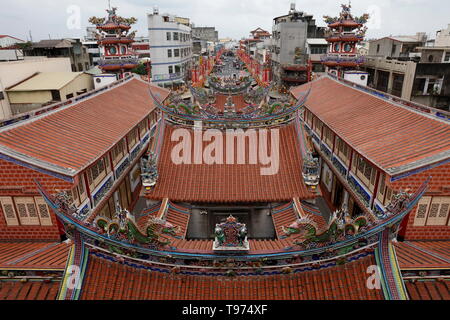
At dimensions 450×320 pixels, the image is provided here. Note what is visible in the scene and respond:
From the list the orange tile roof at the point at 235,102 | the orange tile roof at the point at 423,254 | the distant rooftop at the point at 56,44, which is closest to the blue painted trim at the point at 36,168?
the orange tile roof at the point at 423,254

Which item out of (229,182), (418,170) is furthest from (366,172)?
(229,182)

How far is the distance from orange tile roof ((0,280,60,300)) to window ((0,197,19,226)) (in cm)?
366

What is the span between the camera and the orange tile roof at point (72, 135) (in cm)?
983

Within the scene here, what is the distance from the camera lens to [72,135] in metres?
12.0

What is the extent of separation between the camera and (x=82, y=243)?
21.9ft

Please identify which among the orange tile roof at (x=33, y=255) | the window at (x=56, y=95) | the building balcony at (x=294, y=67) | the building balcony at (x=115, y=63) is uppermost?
the building balcony at (x=115, y=63)

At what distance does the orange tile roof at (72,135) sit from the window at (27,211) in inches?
69.9

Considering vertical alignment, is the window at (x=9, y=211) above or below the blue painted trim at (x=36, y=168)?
below

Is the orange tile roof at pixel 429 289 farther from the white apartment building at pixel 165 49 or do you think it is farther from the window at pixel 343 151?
the white apartment building at pixel 165 49

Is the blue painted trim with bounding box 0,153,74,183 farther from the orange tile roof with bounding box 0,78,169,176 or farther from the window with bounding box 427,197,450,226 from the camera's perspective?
the window with bounding box 427,197,450,226

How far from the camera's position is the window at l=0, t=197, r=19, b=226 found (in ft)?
34.5

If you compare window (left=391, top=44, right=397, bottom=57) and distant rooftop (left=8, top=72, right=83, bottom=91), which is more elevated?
window (left=391, top=44, right=397, bottom=57)

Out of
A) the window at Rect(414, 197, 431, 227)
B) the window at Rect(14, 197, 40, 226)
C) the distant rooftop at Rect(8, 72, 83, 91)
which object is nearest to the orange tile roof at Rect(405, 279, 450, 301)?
the window at Rect(414, 197, 431, 227)
